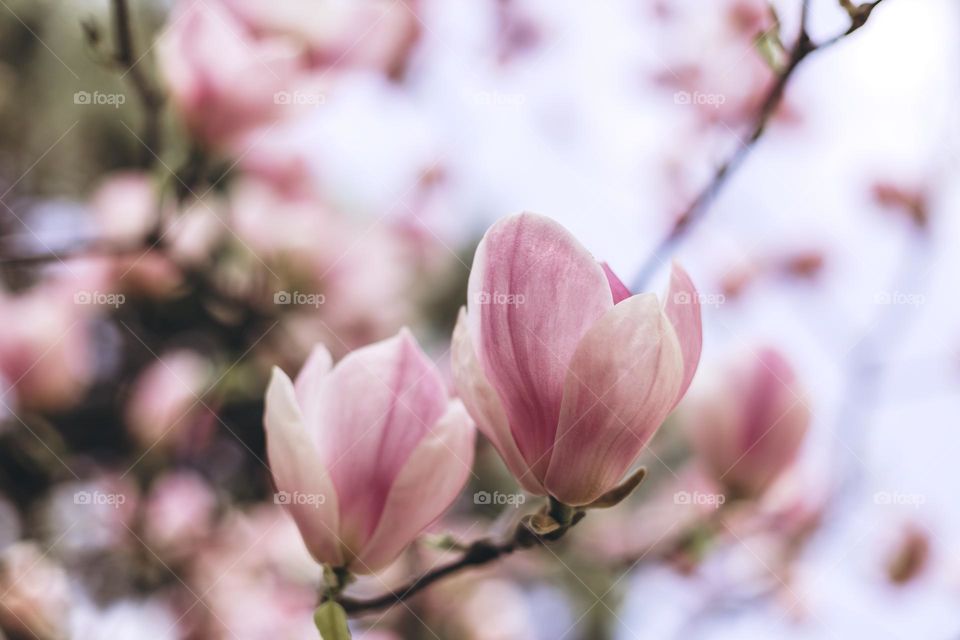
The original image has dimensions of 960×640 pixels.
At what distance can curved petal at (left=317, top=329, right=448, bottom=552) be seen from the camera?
44 centimetres

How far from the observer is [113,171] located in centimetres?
187

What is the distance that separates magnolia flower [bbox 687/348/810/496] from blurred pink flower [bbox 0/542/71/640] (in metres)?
0.66

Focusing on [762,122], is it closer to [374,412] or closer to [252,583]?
[374,412]

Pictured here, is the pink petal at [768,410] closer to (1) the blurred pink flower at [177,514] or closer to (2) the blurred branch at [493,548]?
(2) the blurred branch at [493,548]

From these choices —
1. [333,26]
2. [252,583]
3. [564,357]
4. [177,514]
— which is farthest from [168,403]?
[564,357]

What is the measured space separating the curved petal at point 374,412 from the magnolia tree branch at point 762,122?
0.19 metres

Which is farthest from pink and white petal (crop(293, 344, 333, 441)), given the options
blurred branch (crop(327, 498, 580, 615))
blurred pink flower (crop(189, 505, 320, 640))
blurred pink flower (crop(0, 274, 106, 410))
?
blurred pink flower (crop(0, 274, 106, 410))

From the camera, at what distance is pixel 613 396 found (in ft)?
1.27

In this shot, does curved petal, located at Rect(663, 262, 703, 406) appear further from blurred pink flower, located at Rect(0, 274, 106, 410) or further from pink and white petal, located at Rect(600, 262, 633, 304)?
blurred pink flower, located at Rect(0, 274, 106, 410)

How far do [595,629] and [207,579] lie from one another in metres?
0.98

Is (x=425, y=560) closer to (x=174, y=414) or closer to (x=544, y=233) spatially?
(x=174, y=414)

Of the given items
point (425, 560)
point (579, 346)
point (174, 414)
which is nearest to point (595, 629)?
point (425, 560)

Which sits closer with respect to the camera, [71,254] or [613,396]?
[613,396]

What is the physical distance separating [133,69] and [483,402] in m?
0.44
